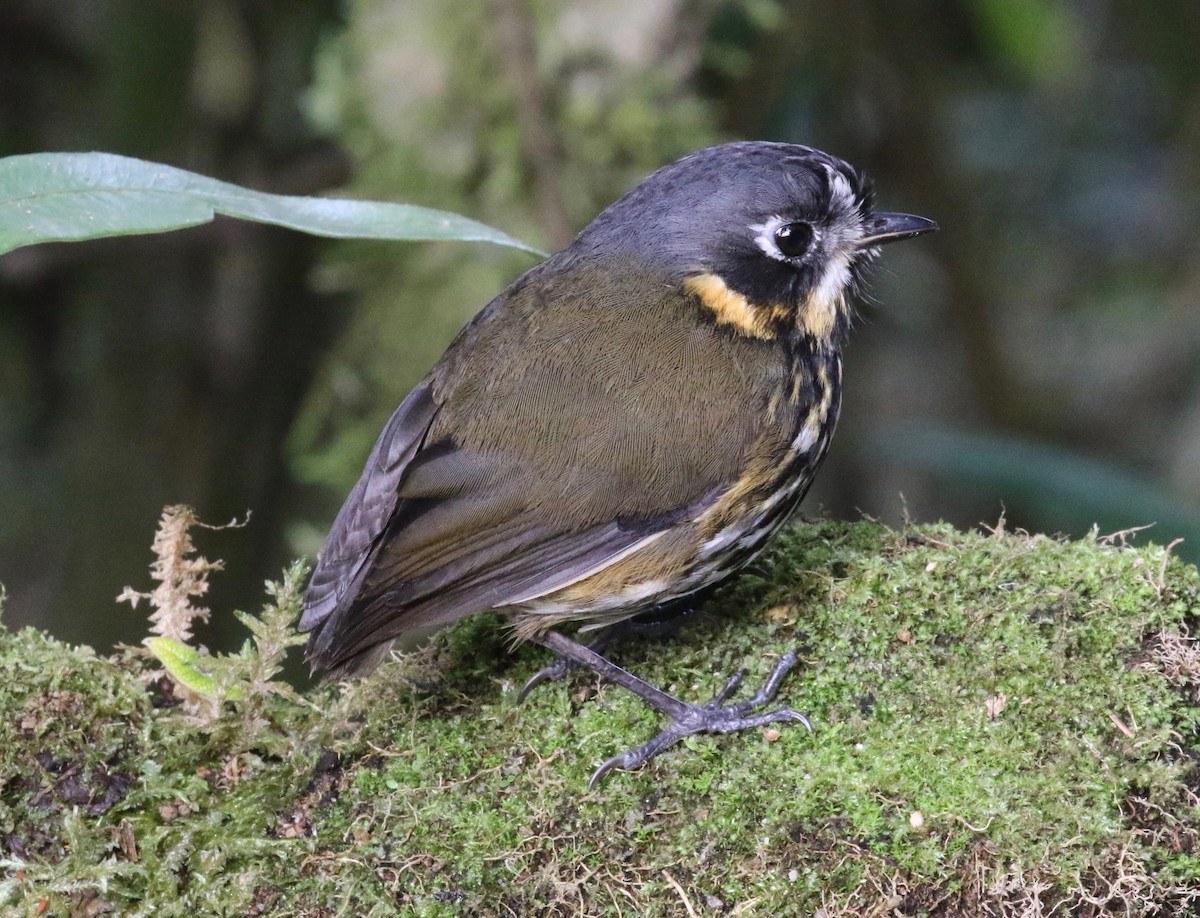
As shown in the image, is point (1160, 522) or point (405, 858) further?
point (1160, 522)

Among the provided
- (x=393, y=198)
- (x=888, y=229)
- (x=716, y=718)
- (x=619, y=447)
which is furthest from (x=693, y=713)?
(x=393, y=198)

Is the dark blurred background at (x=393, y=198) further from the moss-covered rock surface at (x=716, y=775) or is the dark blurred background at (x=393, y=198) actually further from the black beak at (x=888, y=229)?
the moss-covered rock surface at (x=716, y=775)

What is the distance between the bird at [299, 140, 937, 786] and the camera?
95.7 inches

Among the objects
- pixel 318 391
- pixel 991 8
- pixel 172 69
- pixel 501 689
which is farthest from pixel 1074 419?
pixel 501 689

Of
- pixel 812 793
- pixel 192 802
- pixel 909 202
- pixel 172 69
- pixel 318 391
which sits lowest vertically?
pixel 812 793

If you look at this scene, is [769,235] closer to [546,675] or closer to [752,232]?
[752,232]

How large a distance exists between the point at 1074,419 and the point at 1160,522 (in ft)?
10.7

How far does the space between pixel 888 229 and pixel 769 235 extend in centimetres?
34

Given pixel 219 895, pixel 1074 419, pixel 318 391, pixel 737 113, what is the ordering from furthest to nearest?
1. pixel 1074 419
2. pixel 737 113
3. pixel 318 391
4. pixel 219 895

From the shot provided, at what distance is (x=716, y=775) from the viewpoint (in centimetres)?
218

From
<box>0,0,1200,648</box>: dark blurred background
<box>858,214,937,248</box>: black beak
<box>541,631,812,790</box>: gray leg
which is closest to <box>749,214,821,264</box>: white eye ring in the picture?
<box>858,214,937,248</box>: black beak

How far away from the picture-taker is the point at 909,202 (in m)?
5.60

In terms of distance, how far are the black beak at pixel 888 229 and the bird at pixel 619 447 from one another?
0.14 meters

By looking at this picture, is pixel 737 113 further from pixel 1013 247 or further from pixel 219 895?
pixel 219 895
